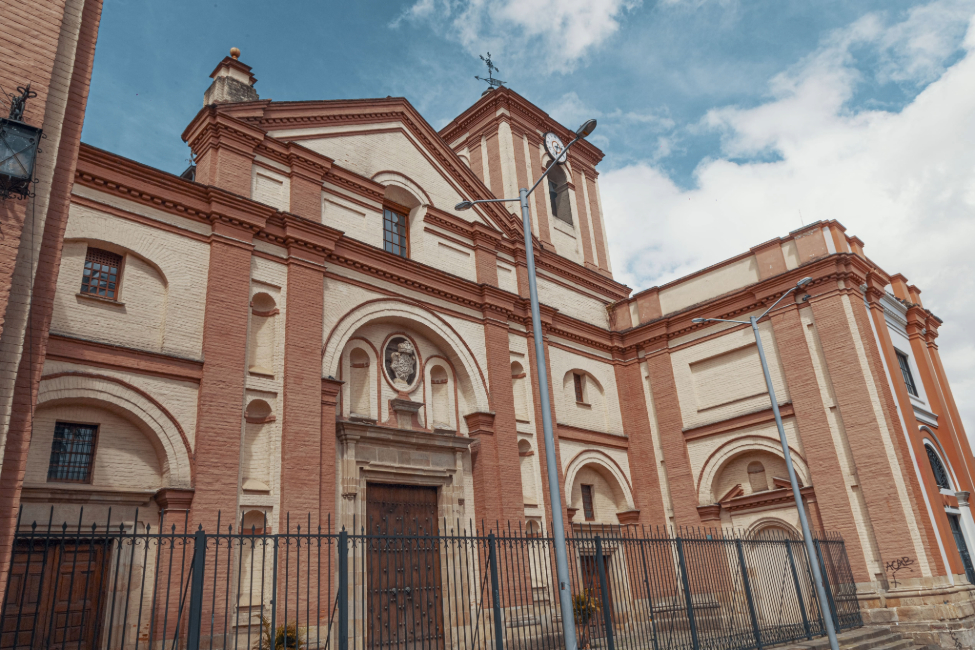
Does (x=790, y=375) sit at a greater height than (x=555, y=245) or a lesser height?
lesser

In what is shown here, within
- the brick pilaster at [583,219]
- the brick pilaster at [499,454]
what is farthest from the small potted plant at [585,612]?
the brick pilaster at [583,219]

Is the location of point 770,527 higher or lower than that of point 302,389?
lower

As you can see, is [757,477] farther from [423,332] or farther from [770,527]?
[423,332]

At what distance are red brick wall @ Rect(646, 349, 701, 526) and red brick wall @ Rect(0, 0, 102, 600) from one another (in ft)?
57.3

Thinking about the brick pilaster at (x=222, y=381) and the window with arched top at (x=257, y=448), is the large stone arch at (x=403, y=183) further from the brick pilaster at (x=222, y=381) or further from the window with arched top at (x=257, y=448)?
the window with arched top at (x=257, y=448)

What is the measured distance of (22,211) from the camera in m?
7.10

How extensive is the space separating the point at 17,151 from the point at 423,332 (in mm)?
10968

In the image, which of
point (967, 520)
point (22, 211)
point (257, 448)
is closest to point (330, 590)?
point (257, 448)

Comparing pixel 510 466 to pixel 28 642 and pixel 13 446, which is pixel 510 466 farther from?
pixel 13 446

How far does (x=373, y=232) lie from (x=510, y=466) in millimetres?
6709

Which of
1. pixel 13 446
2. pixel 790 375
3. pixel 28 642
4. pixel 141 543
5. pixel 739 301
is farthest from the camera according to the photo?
pixel 739 301

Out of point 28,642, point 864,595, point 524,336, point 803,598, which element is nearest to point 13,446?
point 28,642

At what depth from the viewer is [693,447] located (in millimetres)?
20938

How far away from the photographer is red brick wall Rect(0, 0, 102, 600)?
677 centimetres
